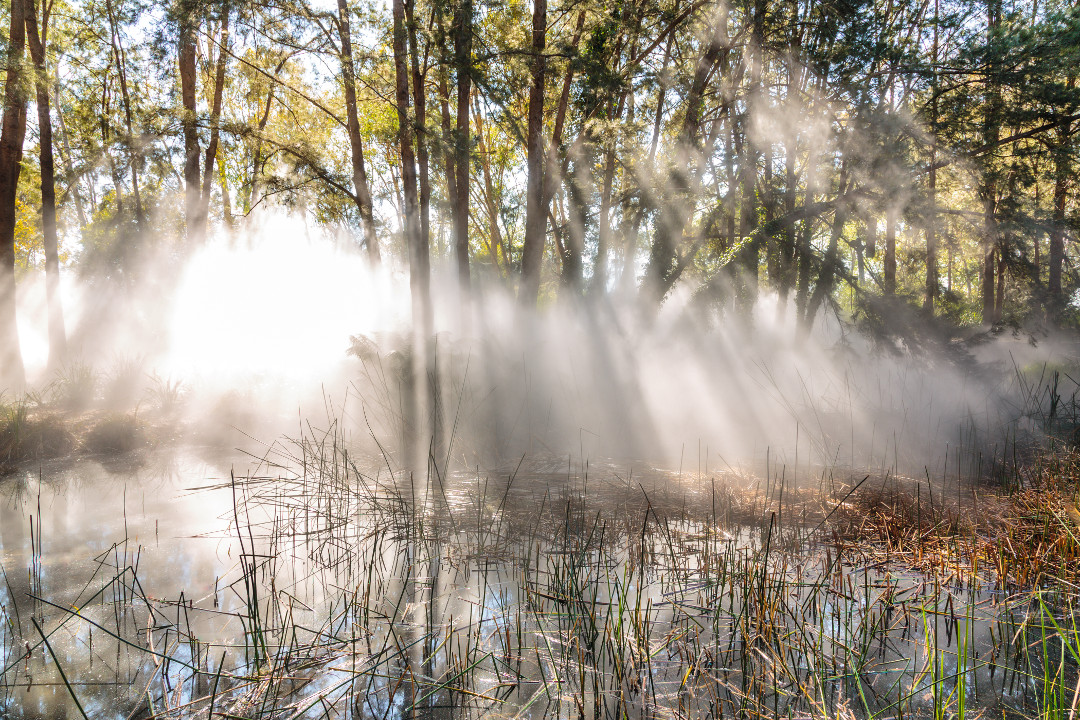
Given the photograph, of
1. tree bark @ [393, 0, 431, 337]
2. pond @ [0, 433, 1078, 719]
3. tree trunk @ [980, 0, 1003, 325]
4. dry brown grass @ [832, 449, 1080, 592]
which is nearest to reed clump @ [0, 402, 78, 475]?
pond @ [0, 433, 1078, 719]

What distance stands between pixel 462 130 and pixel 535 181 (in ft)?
4.52

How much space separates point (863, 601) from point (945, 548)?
3.23 feet

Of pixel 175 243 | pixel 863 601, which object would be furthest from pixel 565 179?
pixel 175 243

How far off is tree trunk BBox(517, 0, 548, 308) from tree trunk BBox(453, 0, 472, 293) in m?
1.02

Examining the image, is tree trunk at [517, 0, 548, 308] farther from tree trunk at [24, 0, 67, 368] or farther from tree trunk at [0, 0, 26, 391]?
tree trunk at [0, 0, 26, 391]

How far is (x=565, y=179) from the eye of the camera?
10094 millimetres

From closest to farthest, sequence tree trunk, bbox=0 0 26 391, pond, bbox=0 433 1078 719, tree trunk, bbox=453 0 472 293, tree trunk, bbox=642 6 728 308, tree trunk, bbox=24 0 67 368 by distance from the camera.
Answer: pond, bbox=0 433 1078 719
tree trunk, bbox=642 6 728 308
tree trunk, bbox=453 0 472 293
tree trunk, bbox=0 0 26 391
tree trunk, bbox=24 0 67 368

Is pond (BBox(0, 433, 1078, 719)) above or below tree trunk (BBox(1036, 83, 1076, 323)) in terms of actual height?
below

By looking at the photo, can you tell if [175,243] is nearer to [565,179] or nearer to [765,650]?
[565,179]

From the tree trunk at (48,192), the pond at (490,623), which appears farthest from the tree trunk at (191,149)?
the pond at (490,623)

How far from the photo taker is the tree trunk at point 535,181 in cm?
959

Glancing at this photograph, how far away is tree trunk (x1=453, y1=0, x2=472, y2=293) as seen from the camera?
8.48 m

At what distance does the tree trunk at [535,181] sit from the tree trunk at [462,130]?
3.35 ft

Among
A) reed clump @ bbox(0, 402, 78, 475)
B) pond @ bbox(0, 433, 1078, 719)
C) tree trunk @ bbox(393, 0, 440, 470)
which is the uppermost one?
tree trunk @ bbox(393, 0, 440, 470)
